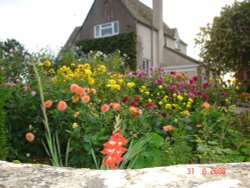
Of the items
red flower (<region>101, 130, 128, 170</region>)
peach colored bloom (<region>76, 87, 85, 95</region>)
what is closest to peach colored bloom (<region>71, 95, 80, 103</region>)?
peach colored bloom (<region>76, 87, 85, 95</region>)

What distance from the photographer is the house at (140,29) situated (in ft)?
72.2

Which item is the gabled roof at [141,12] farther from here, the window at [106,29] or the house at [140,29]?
the window at [106,29]

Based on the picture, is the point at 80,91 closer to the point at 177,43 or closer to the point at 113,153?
the point at 113,153

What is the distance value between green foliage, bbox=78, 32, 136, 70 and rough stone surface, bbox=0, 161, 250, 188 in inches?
760

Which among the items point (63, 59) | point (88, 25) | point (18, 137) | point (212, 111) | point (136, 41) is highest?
point (88, 25)

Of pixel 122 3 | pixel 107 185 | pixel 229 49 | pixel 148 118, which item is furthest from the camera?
pixel 122 3

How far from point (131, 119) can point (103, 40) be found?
18.6m

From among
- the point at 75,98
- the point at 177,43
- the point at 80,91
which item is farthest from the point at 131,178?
the point at 177,43

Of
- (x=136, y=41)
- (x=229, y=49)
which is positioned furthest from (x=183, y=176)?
(x=136, y=41)

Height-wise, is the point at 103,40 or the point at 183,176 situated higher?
the point at 103,40

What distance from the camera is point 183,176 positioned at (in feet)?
2.90

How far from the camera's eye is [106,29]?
914 inches

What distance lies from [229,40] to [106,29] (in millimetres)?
10295

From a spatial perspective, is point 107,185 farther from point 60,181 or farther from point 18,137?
point 18,137
